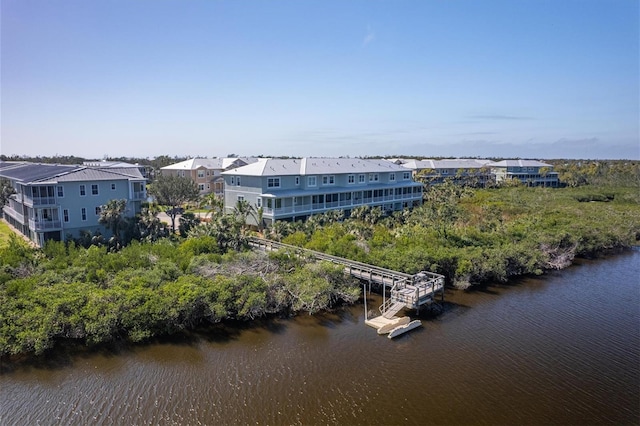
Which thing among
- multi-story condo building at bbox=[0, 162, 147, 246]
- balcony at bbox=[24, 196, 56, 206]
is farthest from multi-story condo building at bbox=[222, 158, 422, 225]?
balcony at bbox=[24, 196, 56, 206]

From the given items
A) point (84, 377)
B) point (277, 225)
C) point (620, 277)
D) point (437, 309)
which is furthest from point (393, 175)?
point (84, 377)

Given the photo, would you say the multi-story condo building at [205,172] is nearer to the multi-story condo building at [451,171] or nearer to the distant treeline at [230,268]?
the distant treeline at [230,268]

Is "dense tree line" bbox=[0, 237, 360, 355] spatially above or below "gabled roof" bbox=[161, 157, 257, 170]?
below

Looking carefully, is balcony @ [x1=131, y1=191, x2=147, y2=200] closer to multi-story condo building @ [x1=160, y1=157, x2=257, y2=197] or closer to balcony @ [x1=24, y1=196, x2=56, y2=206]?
balcony @ [x1=24, y1=196, x2=56, y2=206]

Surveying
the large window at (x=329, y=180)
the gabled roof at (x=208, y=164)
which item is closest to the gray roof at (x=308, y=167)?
the large window at (x=329, y=180)

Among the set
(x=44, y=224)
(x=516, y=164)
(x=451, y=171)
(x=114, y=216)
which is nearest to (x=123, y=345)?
(x=114, y=216)

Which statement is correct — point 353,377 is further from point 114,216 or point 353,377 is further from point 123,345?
point 114,216

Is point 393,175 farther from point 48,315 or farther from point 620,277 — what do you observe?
point 48,315
